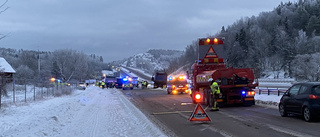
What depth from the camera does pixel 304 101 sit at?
40.0 feet

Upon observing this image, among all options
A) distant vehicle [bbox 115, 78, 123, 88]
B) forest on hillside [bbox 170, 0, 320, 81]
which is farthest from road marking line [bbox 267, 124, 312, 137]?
forest on hillside [bbox 170, 0, 320, 81]

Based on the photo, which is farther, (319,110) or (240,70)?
(240,70)

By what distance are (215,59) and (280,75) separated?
81.7 meters

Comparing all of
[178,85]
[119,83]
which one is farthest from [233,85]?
[119,83]

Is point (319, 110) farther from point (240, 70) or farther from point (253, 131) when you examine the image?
point (240, 70)

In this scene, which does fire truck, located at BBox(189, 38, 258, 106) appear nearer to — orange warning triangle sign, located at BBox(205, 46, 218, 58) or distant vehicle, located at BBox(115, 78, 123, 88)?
orange warning triangle sign, located at BBox(205, 46, 218, 58)

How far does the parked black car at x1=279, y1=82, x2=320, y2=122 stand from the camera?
11695mm

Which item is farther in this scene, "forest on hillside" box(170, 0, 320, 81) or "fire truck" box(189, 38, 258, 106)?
"forest on hillside" box(170, 0, 320, 81)

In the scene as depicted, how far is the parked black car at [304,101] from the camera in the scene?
11.7 metres

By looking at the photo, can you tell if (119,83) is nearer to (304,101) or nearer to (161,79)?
(161,79)

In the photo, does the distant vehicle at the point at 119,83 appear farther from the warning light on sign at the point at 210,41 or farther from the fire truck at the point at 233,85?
the fire truck at the point at 233,85

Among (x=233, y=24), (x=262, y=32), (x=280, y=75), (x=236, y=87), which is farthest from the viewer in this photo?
(x=233, y=24)

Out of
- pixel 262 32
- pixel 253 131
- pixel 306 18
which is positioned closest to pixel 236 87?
pixel 253 131

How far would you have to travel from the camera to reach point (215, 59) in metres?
22.1
